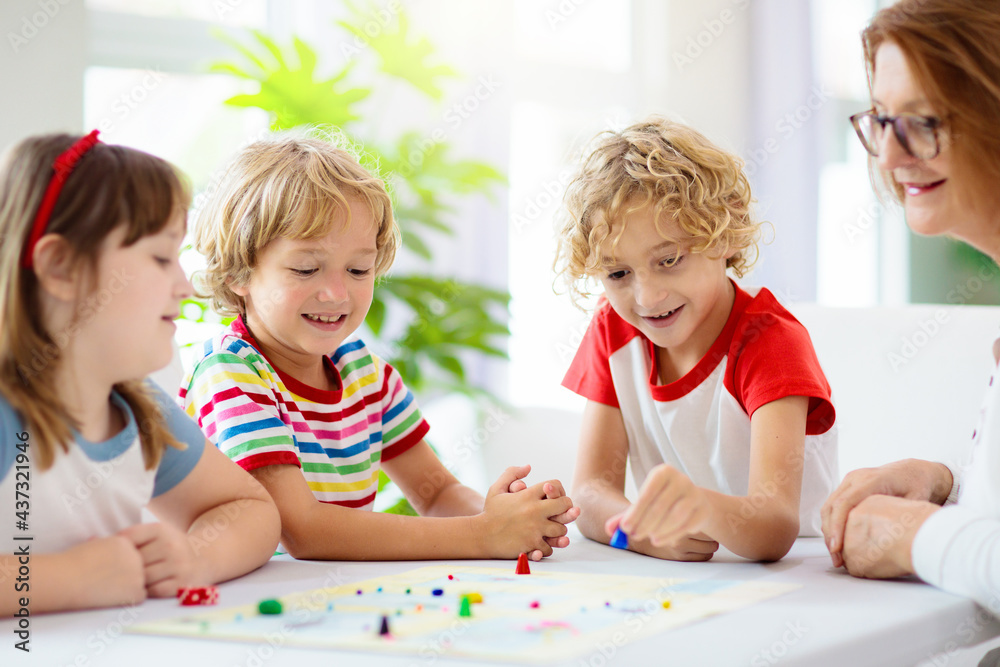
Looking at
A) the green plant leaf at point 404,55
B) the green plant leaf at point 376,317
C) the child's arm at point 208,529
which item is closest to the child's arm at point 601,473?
the child's arm at point 208,529

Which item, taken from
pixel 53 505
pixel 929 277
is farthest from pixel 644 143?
pixel 929 277

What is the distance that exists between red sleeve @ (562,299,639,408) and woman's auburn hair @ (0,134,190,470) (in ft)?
2.54

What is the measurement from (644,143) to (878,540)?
640mm

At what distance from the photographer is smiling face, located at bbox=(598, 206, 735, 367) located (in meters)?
1.24

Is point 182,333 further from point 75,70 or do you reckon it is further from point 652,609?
point 652,609

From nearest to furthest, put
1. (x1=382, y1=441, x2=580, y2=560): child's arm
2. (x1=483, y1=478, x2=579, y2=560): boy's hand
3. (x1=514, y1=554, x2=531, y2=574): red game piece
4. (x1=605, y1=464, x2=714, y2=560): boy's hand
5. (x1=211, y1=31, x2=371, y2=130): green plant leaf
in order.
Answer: (x1=605, y1=464, x2=714, y2=560): boy's hand → (x1=514, y1=554, x2=531, y2=574): red game piece → (x1=483, y1=478, x2=579, y2=560): boy's hand → (x1=382, y1=441, x2=580, y2=560): child's arm → (x1=211, y1=31, x2=371, y2=130): green plant leaf

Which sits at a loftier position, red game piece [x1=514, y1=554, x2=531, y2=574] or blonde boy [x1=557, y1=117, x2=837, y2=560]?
blonde boy [x1=557, y1=117, x2=837, y2=560]

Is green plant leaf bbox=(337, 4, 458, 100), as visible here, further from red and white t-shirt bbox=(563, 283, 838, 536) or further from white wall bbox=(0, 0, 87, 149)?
red and white t-shirt bbox=(563, 283, 838, 536)

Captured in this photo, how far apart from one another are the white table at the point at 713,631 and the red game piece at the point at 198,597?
0.01 m

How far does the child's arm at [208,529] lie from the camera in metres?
0.84

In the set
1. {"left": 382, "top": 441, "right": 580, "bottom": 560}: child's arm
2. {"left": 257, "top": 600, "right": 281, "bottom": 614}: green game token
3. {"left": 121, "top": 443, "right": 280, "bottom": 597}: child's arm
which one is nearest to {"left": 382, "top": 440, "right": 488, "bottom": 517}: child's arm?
{"left": 382, "top": 441, "right": 580, "bottom": 560}: child's arm

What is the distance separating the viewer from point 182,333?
7.60ft

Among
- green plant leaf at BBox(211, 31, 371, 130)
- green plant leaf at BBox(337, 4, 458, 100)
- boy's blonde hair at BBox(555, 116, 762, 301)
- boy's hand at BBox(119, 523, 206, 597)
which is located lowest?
boy's hand at BBox(119, 523, 206, 597)

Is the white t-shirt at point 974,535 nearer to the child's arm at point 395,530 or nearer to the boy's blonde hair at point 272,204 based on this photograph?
the child's arm at point 395,530
